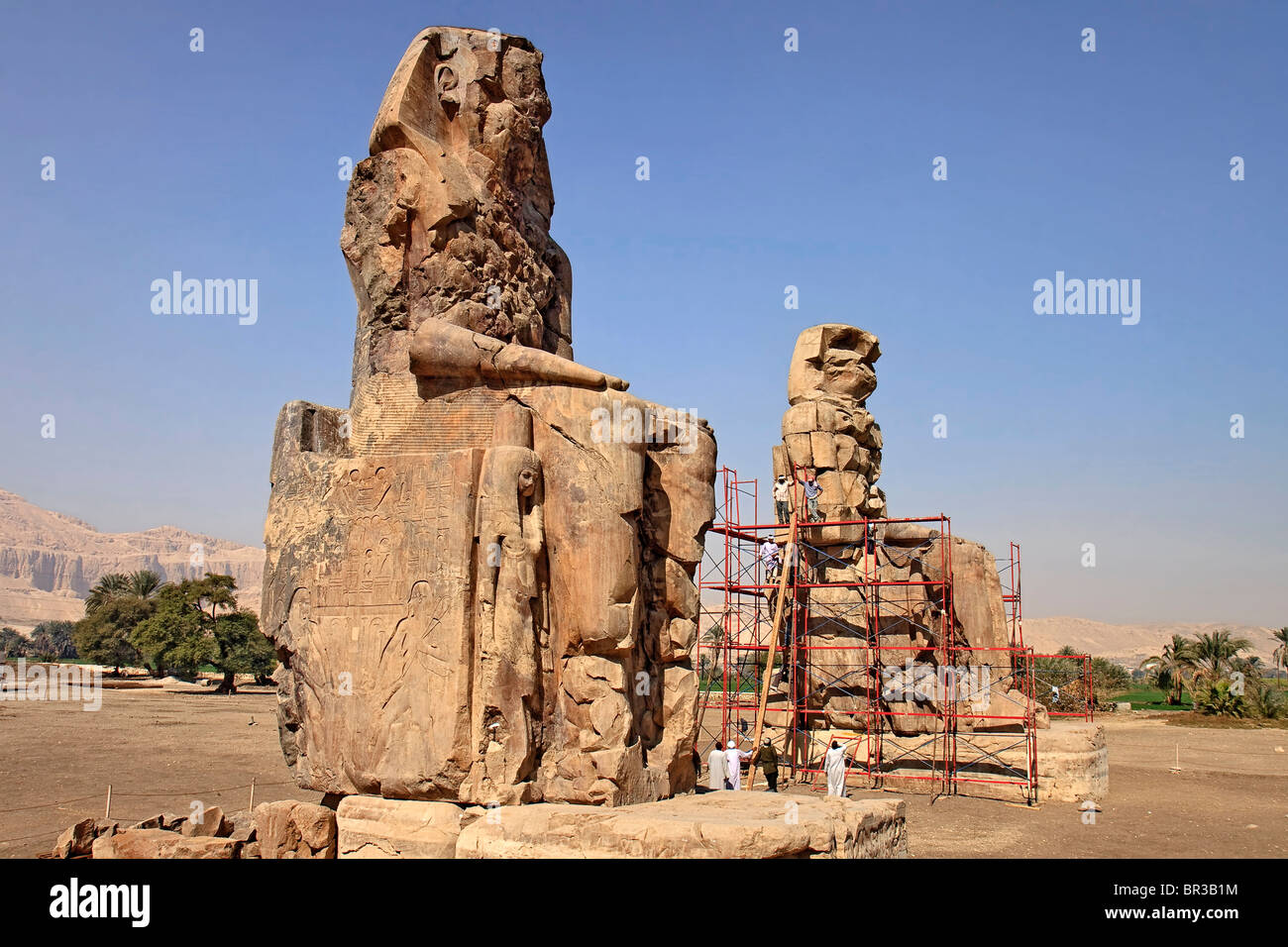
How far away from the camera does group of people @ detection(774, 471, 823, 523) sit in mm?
14703

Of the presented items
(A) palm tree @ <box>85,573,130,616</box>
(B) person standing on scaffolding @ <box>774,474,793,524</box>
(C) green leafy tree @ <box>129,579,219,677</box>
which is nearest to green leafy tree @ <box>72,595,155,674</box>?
(A) palm tree @ <box>85,573,130,616</box>

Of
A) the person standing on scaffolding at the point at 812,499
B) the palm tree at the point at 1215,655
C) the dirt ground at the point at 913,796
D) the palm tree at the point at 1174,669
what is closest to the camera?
the dirt ground at the point at 913,796

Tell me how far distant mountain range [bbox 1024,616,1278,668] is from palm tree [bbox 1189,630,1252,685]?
59514 mm

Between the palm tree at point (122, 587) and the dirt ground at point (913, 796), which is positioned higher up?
the palm tree at point (122, 587)

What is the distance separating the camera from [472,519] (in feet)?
21.7

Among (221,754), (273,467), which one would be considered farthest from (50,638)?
(273,467)

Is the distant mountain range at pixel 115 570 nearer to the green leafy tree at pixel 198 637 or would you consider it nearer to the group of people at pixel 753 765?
the green leafy tree at pixel 198 637

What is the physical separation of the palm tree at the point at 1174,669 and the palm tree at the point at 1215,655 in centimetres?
21

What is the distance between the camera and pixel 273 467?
7363 millimetres

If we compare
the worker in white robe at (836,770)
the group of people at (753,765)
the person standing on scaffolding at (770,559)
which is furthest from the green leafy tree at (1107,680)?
the worker in white robe at (836,770)

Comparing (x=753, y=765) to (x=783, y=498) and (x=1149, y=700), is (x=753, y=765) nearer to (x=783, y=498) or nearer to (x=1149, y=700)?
(x=783, y=498)

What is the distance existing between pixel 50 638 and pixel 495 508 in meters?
64.5

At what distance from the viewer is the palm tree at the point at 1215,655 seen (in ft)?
103
